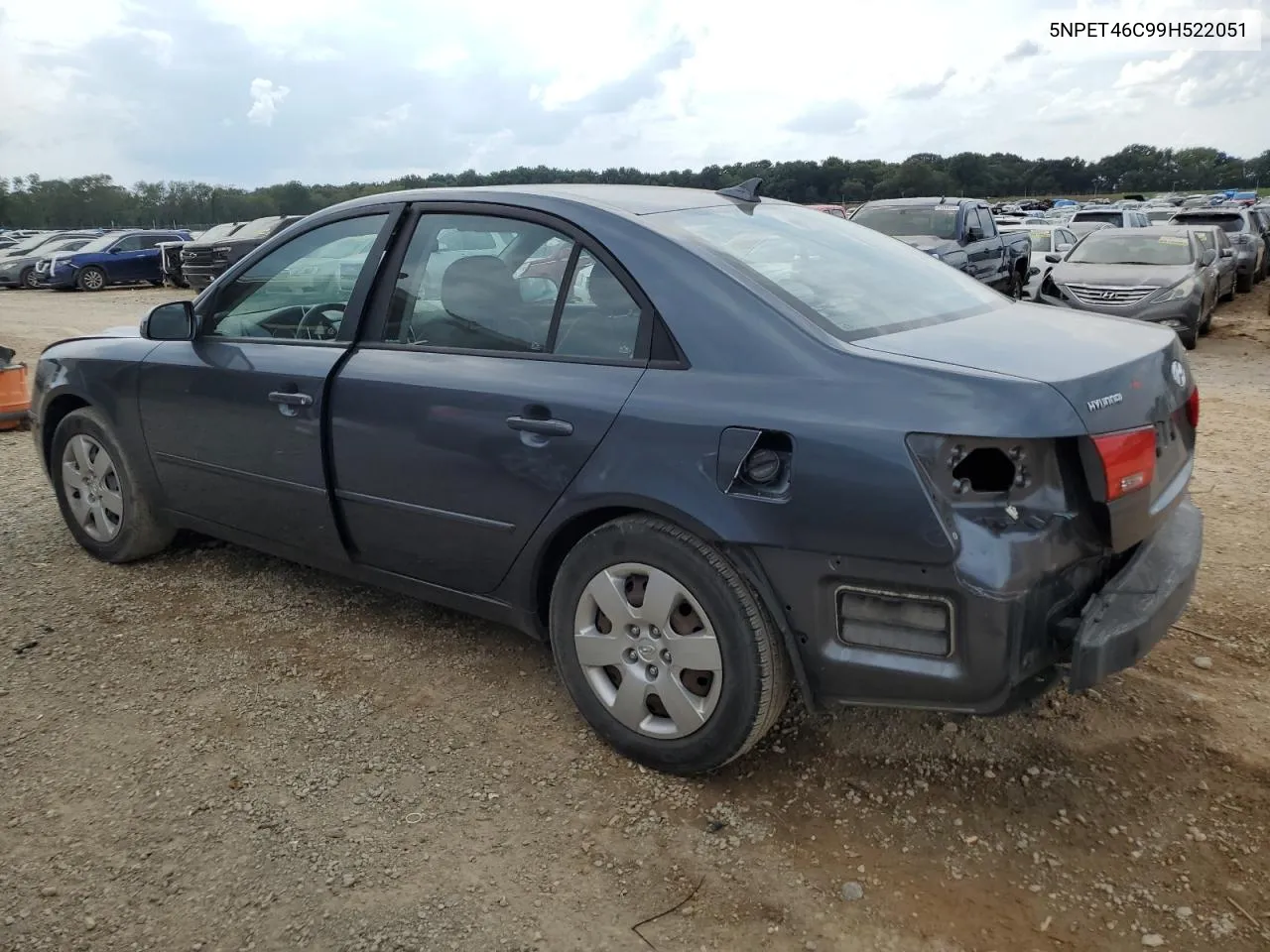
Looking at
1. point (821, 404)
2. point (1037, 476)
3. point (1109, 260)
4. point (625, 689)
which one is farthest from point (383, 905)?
point (1109, 260)

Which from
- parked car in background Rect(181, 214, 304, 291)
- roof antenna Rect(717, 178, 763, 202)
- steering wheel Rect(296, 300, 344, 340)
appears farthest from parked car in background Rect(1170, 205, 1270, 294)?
steering wheel Rect(296, 300, 344, 340)

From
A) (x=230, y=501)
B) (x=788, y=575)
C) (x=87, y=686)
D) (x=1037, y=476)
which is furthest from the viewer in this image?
(x=230, y=501)

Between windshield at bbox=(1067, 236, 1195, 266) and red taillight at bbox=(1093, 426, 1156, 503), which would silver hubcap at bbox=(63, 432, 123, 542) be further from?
windshield at bbox=(1067, 236, 1195, 266)

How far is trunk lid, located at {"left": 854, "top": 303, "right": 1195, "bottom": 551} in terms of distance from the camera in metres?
2.37

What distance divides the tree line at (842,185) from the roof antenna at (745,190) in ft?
4.87

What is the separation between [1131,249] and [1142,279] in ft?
4.79

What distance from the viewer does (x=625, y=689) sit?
2883 mm

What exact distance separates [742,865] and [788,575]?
733mm

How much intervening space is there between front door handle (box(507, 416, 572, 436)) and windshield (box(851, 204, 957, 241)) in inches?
476

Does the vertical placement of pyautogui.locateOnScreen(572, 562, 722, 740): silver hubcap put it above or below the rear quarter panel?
below

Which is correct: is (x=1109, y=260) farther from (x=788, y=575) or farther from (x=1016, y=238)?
(x=788, y=575)

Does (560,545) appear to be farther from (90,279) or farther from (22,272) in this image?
(22,272)

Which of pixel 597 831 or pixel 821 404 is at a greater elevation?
pixel 821 404

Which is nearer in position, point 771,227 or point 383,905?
point 383,905
